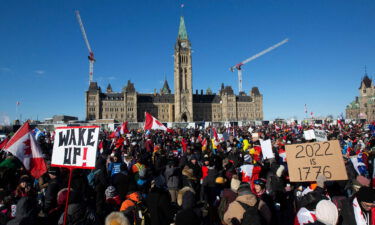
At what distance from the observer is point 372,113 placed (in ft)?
292

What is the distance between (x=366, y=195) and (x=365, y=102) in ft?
380

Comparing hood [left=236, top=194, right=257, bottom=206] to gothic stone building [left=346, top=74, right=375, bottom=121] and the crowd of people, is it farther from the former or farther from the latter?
gothic stone building [left=346, top=74, right=375, bottom=121]

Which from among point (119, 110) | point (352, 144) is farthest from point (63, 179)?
point (119, 110)

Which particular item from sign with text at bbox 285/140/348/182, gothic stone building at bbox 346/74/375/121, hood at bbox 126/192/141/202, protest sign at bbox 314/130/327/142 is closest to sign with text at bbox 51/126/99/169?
hood at bbox 126/192/141/202

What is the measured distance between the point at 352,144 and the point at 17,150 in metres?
14.1

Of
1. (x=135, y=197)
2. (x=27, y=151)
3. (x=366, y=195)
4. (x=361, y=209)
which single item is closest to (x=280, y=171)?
(x=361, y=209)

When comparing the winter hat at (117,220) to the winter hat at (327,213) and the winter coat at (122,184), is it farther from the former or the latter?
the winter coat at (122,184)

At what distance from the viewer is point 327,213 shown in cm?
290

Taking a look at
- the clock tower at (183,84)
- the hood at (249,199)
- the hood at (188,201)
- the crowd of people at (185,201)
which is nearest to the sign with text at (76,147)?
the crowd of people at (185,201)

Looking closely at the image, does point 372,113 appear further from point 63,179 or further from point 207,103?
point 63,179

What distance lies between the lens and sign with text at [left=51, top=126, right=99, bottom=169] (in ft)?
13.8

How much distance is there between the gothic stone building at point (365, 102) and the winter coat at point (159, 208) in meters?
105

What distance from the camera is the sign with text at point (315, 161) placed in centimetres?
460

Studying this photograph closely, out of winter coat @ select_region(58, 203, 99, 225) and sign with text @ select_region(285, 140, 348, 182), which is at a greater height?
sign with text @ select_region(285, 140, 348, 182)
